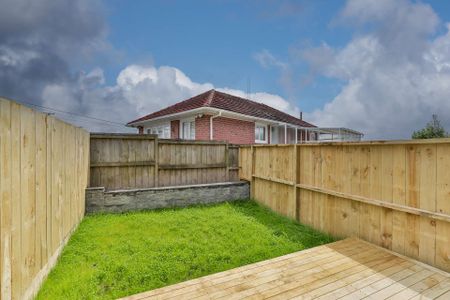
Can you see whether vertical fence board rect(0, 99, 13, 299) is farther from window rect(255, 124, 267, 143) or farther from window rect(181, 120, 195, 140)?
window rect(255, 124, 267, 143)

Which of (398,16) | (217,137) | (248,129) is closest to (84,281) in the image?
(217,137)

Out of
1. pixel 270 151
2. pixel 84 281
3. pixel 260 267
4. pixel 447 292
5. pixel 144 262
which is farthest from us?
pixel 270 151

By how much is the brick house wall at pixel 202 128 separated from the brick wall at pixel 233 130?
0.43 m

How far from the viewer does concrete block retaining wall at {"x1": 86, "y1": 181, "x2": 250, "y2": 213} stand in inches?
237

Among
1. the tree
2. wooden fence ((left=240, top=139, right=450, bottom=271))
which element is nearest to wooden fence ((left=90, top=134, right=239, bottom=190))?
wooden fence ((left=240, top=139, right=450, bottom=271))

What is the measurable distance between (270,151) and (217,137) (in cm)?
601

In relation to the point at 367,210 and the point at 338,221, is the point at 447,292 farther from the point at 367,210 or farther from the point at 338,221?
the point at 338,221

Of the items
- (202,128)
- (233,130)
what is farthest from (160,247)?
(233,130)

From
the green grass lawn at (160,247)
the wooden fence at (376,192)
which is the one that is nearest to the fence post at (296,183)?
the wooden fence at (376,192)

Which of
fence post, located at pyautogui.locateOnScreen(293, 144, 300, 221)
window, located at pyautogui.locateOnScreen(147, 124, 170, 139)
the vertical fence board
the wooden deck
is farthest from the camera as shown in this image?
window, located at pyautogui.locateOnScreen(147, 124, 170, 139)

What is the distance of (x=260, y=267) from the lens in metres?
3.23

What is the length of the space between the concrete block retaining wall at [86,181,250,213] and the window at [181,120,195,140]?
622 centimetres

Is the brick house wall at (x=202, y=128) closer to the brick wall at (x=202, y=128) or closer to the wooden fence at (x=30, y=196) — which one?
the brick wall at (x=202, y=128)

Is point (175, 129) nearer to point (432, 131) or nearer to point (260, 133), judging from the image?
point (260, 133)
